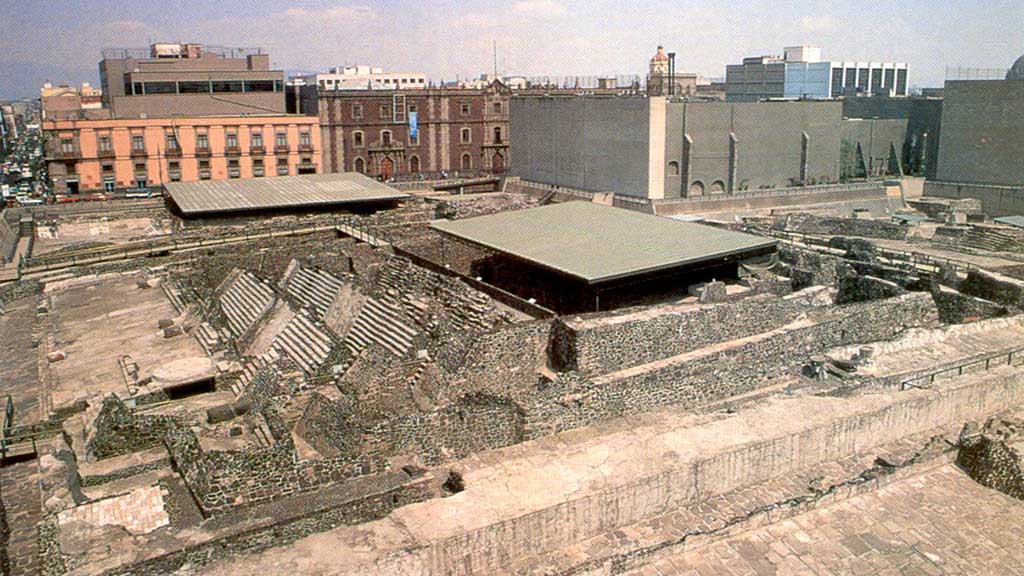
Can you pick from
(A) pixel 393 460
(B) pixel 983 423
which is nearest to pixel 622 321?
(A) pixel 393 460

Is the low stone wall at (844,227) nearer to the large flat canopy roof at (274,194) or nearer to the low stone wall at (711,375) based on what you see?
the low stone wall at (711,375)

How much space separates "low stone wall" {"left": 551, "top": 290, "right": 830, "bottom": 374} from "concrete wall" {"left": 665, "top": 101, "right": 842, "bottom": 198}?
22.6 metres

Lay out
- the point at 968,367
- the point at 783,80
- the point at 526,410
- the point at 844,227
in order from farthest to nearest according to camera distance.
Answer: the point at 783,80 → the point at 844,227 → the point at 968,367 → the point at 526,410

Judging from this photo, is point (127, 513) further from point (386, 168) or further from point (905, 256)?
point (386, 168)

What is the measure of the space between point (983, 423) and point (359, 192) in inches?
1037

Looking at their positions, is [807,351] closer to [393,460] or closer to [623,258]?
[623,258]

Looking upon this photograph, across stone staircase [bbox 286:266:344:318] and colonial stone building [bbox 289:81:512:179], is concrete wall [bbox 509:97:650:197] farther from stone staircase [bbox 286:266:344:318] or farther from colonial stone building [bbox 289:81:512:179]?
stone staircase [bbox 286:266:344:318]

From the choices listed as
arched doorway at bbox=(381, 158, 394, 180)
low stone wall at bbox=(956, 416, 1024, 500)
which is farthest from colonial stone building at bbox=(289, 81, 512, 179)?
low stone wall at bbox=(956, 416, 1024, 500)

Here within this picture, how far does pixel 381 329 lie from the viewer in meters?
20.2

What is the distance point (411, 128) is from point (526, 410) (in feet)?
141

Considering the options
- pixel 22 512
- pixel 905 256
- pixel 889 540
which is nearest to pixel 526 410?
pixel 889 540

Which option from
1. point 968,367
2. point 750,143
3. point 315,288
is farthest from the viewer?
point 750,143

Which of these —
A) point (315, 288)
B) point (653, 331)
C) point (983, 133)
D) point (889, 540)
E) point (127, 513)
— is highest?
point (983, 133)

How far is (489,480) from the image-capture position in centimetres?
1252
